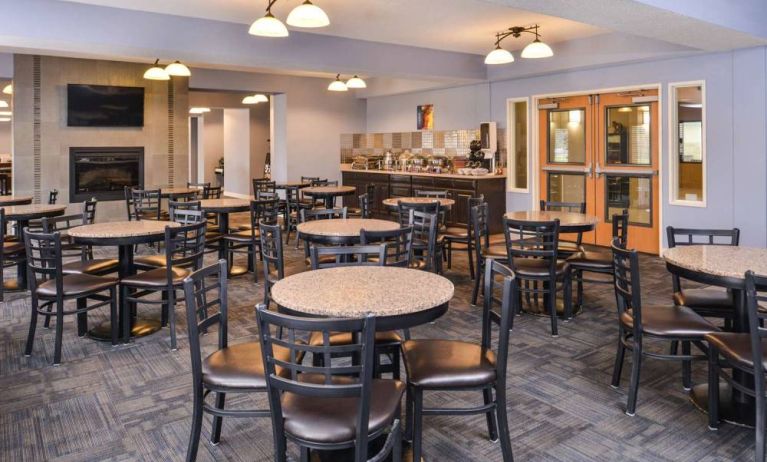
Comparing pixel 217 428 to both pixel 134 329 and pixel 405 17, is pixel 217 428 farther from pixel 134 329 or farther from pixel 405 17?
pixel 405 17

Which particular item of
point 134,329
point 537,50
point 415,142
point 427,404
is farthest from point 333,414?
point 415,142

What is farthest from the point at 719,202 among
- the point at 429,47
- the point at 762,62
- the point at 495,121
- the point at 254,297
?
the point at 254,297

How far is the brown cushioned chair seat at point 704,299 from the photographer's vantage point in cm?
364

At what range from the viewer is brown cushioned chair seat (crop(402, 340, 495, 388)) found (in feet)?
8.17

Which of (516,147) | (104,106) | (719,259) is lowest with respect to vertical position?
(719,259)

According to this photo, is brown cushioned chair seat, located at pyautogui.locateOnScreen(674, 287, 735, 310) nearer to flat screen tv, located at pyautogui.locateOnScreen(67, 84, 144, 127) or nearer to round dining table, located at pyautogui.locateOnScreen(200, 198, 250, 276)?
round dining table, located at pyautogui.locateOnScreen(200, 198, 250, 276)

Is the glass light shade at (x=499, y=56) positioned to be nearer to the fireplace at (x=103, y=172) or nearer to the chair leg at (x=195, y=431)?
the chair leg at (x=195, y=431)

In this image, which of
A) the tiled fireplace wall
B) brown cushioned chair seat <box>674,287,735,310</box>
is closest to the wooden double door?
the tiled fireplace wall

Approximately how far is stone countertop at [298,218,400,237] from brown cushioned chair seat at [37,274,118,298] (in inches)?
59.1

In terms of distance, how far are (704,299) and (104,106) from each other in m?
9.50

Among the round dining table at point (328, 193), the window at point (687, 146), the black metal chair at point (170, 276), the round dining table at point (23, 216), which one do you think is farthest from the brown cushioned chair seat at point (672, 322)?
the round dining table at point (328, 193)

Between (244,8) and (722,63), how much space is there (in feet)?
18.2

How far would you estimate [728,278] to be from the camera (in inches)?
116

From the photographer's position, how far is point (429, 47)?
879 centimetres
